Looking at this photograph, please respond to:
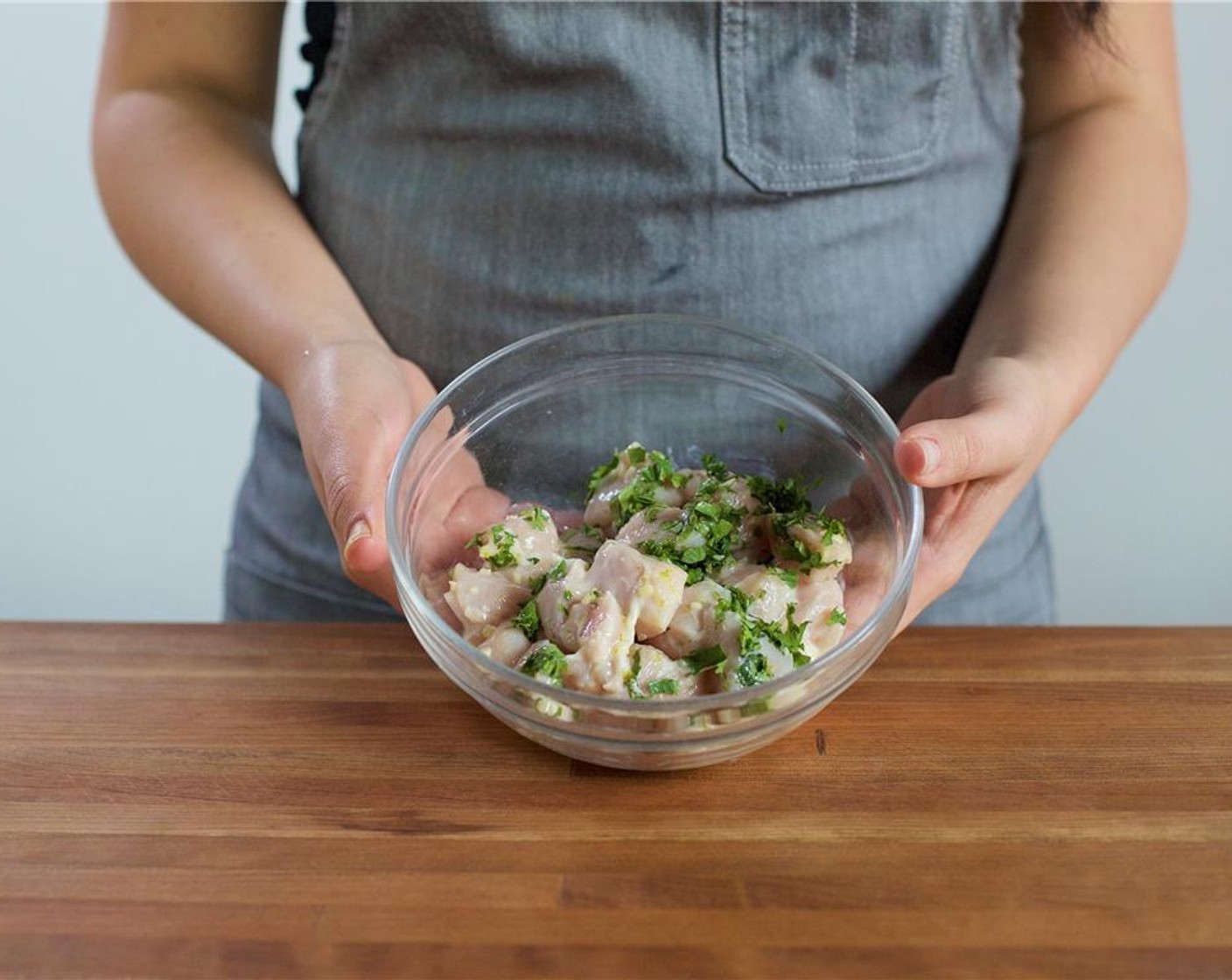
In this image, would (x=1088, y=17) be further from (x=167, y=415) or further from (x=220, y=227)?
(x=167, y=415)

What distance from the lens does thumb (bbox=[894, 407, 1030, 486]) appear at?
886 millimetres

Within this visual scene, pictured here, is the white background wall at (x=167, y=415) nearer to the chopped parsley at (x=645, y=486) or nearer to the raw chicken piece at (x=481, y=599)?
the chopped parsley at (x=645, y=486)

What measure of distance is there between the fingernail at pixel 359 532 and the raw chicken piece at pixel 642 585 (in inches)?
6.3

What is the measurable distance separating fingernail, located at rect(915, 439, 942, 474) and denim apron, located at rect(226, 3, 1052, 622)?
1.23ft

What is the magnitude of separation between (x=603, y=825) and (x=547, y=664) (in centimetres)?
12

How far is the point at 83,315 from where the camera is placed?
2.30m

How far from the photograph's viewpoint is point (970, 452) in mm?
922

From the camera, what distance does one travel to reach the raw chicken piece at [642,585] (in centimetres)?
88

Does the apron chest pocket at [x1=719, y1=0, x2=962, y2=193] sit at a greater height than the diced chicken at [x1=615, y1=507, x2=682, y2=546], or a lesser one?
greater

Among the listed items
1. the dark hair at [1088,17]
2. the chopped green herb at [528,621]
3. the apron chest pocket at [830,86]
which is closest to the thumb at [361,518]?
the chopped green herb at [528,621]

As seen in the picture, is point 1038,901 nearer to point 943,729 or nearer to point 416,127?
point 943,729

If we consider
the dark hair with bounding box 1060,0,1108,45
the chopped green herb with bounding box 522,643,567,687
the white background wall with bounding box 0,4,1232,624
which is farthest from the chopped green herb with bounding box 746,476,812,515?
the white background wall with bounding box 0,4,1232,624

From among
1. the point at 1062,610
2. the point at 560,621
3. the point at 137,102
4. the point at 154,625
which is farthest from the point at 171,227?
the point at 1062,610

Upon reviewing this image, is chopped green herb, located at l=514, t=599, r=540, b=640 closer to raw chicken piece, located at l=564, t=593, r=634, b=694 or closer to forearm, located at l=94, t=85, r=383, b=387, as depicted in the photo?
raw chicken piece, located at l=564, t=593, r=634, b=694
